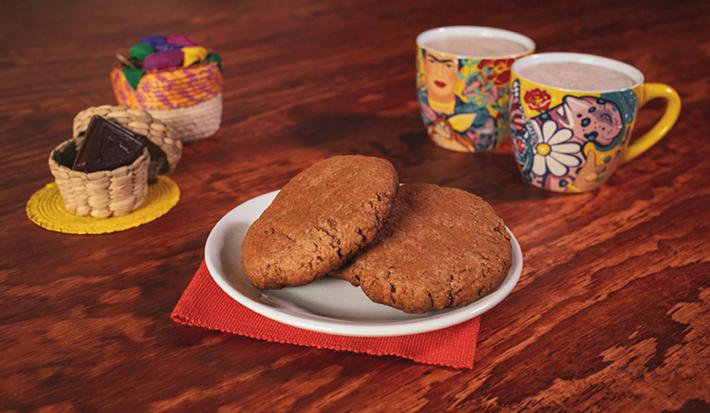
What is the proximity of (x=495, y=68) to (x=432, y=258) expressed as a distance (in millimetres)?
493

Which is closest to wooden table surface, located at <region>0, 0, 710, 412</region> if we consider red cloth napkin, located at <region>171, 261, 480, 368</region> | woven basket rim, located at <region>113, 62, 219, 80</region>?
red cloth napkin, located at <region>171, 261, 480, 368</region>

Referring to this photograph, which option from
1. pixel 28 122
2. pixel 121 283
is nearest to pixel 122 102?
pixel 28 122

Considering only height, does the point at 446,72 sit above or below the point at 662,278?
above

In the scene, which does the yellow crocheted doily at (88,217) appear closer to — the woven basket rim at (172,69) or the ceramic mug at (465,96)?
the woven basket rim at (172,69)

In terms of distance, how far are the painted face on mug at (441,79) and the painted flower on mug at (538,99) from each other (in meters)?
0.14

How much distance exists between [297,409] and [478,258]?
0.75ft

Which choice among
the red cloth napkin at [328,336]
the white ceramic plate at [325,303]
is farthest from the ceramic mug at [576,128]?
the red cloth napkin at [328,336]

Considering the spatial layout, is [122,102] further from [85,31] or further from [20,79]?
[85,31]

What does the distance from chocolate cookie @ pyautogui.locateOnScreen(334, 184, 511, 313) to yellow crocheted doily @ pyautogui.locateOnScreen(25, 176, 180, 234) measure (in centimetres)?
35

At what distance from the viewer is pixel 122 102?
114cm

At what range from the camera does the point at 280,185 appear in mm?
1033

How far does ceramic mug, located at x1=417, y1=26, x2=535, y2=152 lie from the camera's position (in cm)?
108

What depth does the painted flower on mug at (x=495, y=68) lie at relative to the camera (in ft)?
3.53

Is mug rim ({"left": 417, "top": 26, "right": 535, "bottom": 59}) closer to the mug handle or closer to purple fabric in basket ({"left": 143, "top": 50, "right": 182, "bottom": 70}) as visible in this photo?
the mug handle
